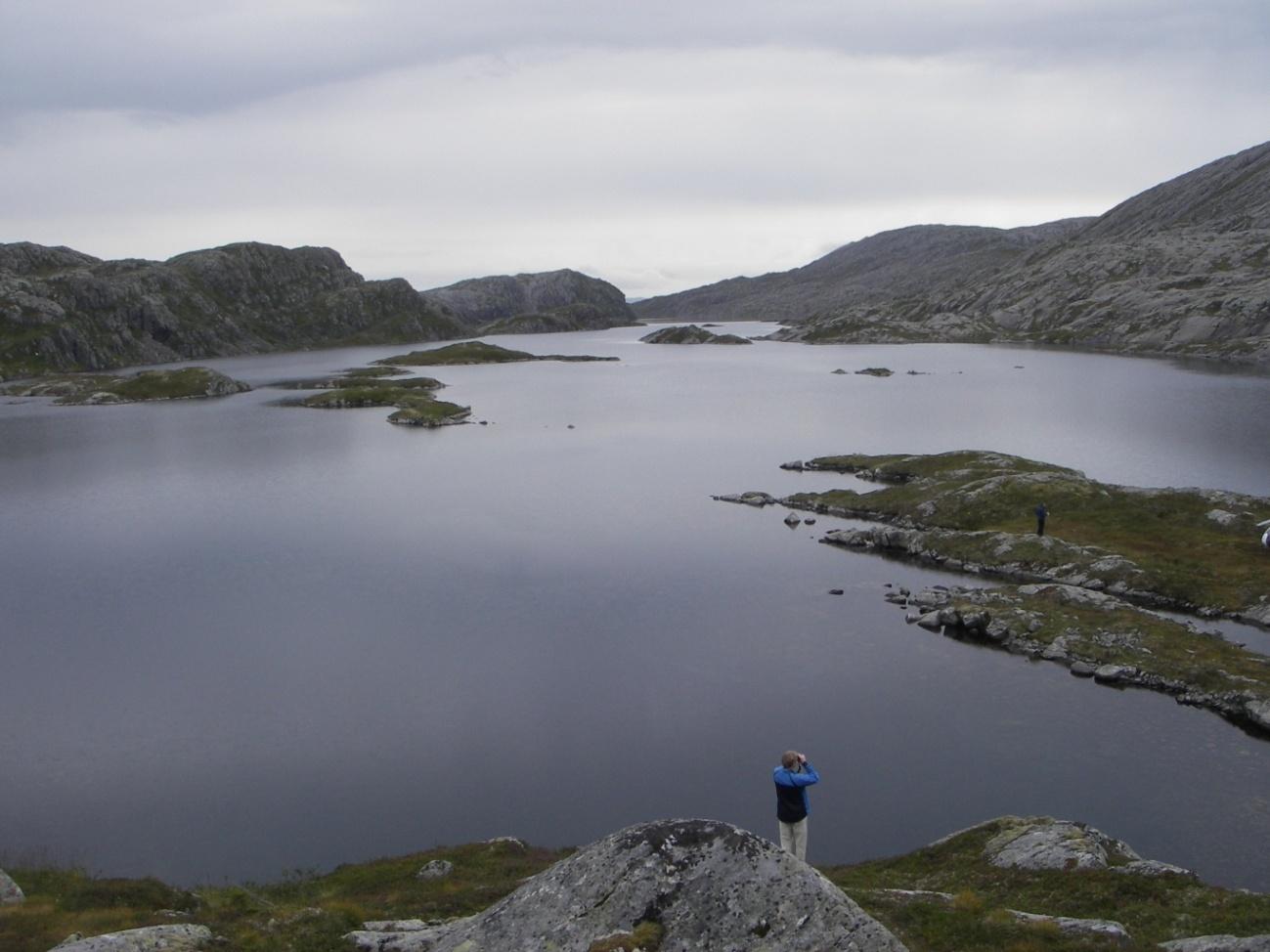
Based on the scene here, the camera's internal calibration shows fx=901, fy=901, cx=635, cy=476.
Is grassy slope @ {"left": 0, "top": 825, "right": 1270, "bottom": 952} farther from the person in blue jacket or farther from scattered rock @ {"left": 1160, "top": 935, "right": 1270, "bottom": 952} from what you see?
the person in blue jacket

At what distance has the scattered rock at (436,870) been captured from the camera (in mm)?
31781

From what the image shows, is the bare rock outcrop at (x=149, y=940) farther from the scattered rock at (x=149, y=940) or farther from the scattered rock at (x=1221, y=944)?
the scattered rock at (x=1221, y=944)

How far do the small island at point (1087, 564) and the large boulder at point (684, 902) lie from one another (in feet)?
133

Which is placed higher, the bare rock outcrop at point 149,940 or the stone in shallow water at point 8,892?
the bare rock outcrop at point 149,940

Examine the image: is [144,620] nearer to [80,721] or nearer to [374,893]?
[80,721]

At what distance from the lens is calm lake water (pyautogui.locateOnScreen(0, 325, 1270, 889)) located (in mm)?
39031

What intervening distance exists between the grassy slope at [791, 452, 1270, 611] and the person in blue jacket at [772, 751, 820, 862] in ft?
166

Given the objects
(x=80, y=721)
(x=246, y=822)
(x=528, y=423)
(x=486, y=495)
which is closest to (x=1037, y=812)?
(x=246, y=822)

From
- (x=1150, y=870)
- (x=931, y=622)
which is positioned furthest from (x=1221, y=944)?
(x=931, y=622)

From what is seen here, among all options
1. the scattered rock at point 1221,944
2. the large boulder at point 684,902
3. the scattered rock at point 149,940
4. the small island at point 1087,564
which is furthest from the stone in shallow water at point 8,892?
the small island at point 1087,564

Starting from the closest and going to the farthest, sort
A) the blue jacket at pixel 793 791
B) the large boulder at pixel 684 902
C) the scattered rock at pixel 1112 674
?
the large boulder at pixel 684 902 → the blue jacket at pixel 793 791 → the scattered rock at pixel 1112 674

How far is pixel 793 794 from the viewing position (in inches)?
917

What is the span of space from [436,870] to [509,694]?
18892 millimetres

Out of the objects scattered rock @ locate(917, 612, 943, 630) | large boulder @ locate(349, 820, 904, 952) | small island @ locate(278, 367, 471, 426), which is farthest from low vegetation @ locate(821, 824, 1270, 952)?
small island @ locate(278, 367, 471, 426)
